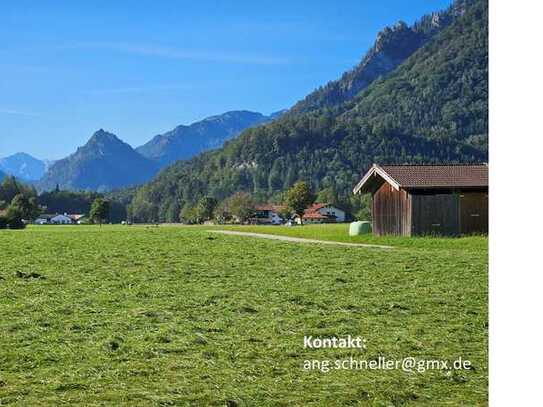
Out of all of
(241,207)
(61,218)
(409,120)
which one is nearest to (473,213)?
(409,120)

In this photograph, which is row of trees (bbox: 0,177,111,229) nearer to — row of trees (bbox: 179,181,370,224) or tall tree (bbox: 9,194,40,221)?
tall tree (bbox: 9,194,40,221)

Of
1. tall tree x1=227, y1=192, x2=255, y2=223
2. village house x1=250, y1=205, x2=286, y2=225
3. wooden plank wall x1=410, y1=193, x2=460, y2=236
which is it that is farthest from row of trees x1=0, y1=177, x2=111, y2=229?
wooden plank wall x1=410, y1=193, x2=460, y2=236

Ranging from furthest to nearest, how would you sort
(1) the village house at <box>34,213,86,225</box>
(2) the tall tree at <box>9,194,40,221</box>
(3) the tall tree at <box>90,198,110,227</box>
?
(1) the village house at <box>34,213,86,225</box> → (3) the tall tree at <box>90,198,110,227</box> → (2) the tall tree at <box>9,194,40,221</box>

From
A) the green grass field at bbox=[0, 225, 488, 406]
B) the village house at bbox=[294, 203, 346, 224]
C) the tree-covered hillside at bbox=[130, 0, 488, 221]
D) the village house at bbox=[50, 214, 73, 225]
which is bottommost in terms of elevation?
the green grass field at bbox=[0, 225, 488, 406]

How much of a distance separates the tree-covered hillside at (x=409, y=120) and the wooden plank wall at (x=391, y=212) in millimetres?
1901

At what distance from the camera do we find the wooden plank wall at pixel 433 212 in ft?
75.1

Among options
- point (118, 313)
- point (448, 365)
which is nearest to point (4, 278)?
point (118, 313)

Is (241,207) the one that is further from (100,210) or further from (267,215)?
(100,210)

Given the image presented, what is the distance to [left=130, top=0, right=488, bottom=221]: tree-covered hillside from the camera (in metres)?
9.80

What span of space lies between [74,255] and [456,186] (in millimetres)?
13135

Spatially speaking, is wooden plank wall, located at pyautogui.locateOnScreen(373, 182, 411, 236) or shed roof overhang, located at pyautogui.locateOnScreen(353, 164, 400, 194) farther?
shed roof overhang, located at pyautogui.locateOnScreen(353, 164, 400, 194)

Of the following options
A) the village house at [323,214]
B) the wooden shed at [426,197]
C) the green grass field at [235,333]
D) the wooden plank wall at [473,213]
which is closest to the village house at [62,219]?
the village house at [323,214]
